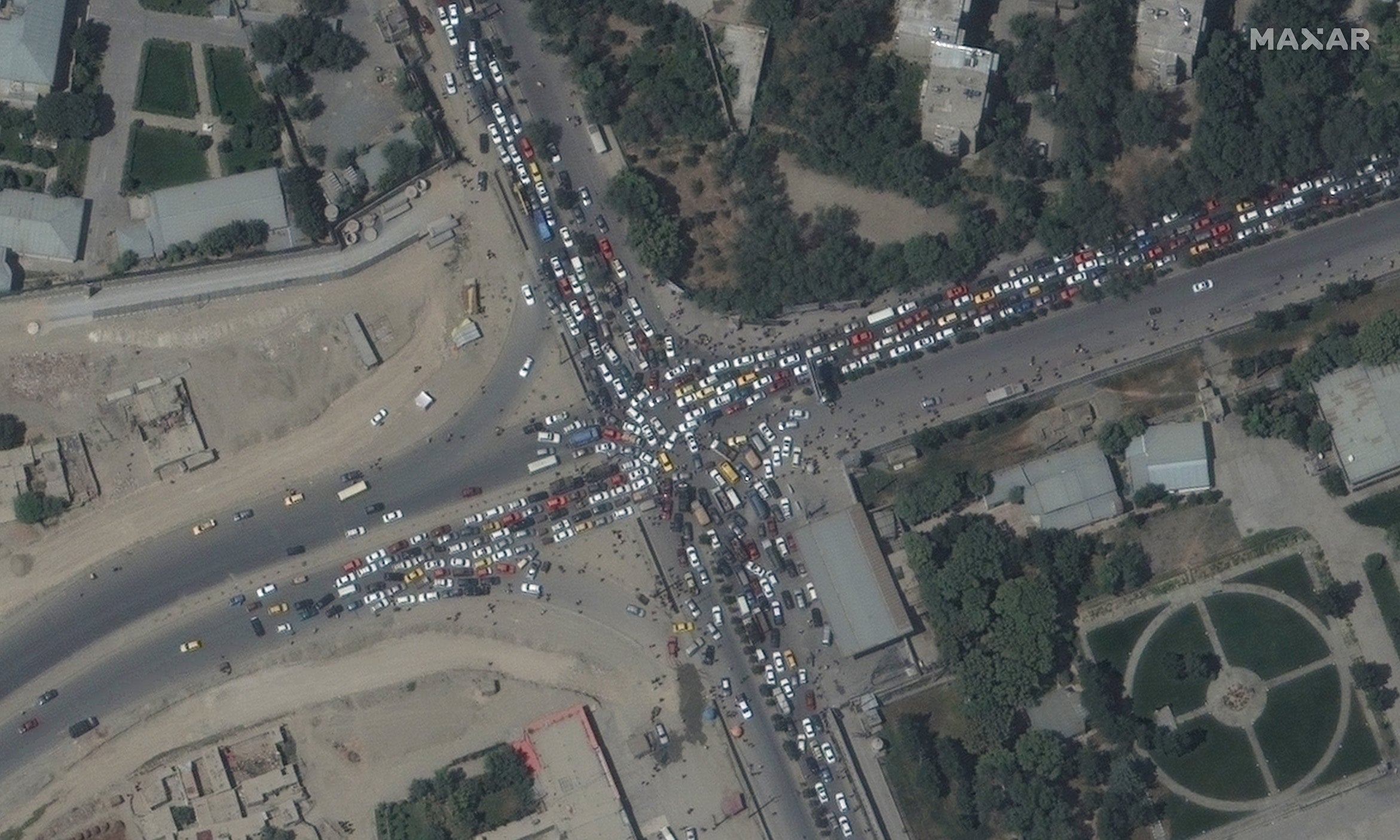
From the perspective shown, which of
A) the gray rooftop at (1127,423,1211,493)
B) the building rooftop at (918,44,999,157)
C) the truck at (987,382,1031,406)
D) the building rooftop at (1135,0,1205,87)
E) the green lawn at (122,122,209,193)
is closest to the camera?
the building rooftop at (1135,0,1205,87)

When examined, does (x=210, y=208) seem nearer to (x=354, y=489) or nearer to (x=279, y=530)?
(x=354, y=489)

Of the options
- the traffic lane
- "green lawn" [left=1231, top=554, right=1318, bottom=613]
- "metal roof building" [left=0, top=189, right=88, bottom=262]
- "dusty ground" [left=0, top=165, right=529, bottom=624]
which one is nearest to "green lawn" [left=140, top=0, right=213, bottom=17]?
"metal roof building" [left=0, top=189, right=88, bottom=262]

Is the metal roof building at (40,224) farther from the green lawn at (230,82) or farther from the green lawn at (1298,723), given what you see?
the green lawn at (1298,723)

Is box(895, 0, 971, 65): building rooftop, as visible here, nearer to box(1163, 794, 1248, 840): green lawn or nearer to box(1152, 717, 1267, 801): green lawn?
box(1152, 717, 1267, 801): green lawn

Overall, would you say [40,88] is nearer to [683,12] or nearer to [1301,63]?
[683,12]

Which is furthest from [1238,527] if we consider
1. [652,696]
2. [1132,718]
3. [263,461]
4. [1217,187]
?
[263,461]

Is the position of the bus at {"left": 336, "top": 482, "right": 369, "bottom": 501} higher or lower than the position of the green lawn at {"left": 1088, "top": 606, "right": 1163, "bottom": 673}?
higher

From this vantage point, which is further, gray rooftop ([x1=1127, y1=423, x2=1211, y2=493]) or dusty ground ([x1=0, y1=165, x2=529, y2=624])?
dusty ground ([x1=0, y1=165, x2=529, y2=624])
